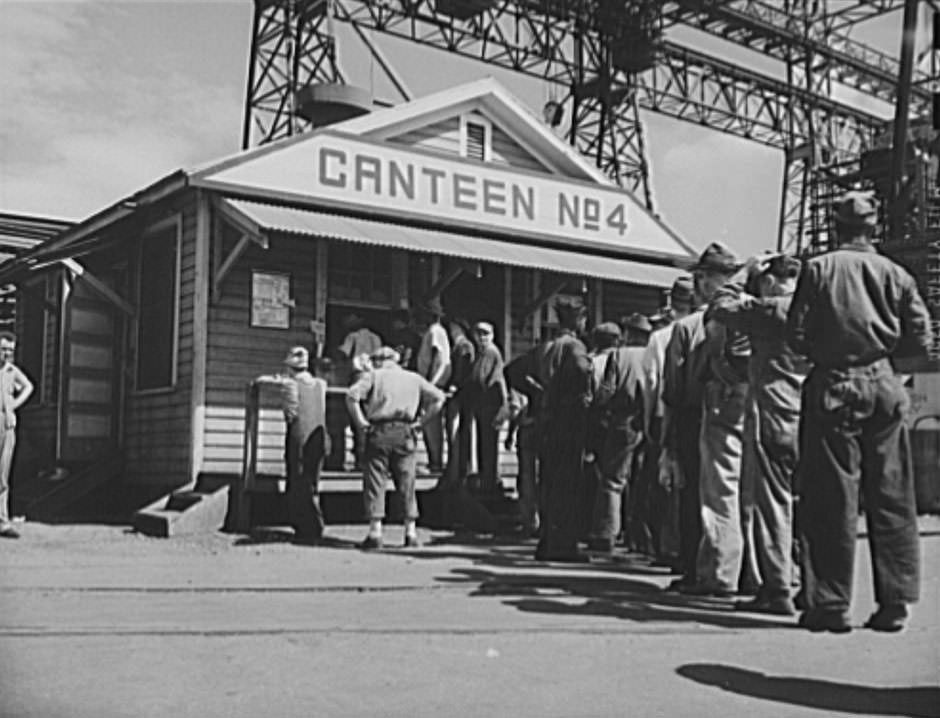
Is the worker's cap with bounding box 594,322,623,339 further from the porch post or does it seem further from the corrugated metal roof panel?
the porch post

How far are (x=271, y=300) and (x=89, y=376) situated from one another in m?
1.65

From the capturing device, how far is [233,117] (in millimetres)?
2131

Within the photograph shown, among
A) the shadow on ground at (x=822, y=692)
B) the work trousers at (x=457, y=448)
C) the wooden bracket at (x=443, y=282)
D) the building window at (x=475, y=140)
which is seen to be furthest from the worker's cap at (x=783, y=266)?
the wooden bracket at (x=443, y=282)

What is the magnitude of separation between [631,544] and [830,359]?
2896 mm

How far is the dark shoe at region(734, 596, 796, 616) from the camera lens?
3734 mm

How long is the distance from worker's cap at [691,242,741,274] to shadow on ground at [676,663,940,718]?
1530mm

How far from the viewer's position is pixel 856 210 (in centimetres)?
283

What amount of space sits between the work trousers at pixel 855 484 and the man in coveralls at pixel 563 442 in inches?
78.6

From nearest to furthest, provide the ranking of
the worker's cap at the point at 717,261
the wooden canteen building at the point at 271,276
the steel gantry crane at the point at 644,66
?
the steel gantry crane at the point at 644,66 < the worker's cap at the point at 717,261 < the wooden canteen building at the point at 271,276

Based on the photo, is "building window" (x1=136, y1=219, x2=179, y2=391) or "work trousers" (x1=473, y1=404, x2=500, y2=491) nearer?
"work trousers" (x1=473, y1=404, x2=500, y2=491)

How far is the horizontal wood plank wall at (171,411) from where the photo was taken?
721 cm

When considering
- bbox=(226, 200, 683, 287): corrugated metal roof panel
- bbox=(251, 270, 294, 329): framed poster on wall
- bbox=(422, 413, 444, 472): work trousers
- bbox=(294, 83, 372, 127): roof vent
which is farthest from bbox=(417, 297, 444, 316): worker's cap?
bbox=(294, 83, 372, 127): roof vent

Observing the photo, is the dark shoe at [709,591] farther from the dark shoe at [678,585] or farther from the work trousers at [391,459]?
the work trousers at [391,459]

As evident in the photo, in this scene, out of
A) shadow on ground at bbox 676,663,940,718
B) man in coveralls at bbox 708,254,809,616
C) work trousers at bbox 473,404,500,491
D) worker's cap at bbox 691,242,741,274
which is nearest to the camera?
shadow on ground at bbox 676,663,940,718
